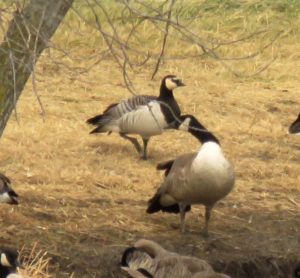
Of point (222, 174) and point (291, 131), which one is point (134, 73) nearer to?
point (291, 131)

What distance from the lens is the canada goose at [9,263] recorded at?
29.5ft

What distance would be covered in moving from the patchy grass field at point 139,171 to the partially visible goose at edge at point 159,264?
1.08ft

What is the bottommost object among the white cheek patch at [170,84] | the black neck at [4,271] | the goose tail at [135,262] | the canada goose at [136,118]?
the black neck at [4,271]

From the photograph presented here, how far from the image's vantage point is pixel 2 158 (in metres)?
12.8

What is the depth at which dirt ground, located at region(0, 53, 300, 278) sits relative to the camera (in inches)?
408

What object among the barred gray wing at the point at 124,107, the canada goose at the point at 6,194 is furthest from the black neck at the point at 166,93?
the canada goose at the point at 6,194

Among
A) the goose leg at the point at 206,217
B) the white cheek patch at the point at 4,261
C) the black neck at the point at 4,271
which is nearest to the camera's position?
the white cheek patch at the point at 4,261

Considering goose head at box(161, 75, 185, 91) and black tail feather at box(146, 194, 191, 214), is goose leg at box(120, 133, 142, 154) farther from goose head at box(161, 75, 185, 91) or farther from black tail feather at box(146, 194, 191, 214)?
black tail feather at box(146, 194, 191, 214)

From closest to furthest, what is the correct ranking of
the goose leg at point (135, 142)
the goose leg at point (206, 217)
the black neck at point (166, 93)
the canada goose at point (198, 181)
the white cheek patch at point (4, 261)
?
the white cheek patch at point (4, 261) → the canada goose at point (198, 181) → the goose leg at point (206, 217) → the goose leg at point (135, 142) → the black neck at point (166, 93)

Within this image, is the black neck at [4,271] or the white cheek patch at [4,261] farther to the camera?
the black neck at [4,271]

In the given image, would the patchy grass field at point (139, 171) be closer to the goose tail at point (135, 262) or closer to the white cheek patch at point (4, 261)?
the goose tail at point (135, 262)

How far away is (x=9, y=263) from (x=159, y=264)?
1416mm

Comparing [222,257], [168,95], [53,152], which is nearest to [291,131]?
[168,95]

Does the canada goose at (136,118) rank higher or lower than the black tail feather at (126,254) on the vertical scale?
higher
